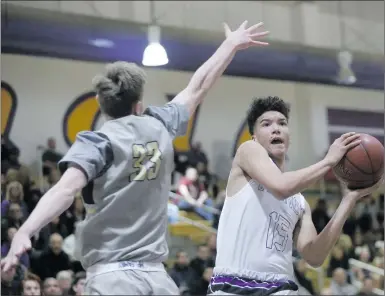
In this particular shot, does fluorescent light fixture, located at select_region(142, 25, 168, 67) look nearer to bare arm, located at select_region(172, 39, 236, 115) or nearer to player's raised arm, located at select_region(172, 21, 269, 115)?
player's raised arm, located at select_region(172, 21, 269, 115)

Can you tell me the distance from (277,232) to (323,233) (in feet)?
0.85

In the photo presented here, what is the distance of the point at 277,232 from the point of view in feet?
9.78

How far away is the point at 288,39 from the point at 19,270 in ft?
22.7

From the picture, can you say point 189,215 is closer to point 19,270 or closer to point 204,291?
point 204,291

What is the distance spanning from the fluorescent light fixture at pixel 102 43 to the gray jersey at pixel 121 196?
7.46 m

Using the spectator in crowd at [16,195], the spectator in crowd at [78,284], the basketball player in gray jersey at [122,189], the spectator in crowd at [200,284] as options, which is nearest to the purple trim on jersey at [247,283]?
the basketball player in gray jersey at [122,189]

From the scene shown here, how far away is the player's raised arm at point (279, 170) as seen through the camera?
2732mm

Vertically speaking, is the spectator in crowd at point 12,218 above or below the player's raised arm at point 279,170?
below

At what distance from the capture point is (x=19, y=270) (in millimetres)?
6613

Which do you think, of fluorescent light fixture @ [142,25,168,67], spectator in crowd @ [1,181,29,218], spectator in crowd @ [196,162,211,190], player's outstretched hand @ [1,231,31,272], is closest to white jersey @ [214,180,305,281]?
player's outstretched hand @ [1,231,31,272]

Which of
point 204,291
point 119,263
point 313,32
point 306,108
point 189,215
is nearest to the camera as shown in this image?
point 119,263

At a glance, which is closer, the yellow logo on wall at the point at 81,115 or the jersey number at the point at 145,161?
the jersey number at the point at 145,161

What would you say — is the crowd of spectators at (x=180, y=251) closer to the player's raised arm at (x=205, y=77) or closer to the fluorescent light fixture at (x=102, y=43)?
the fluorescent light fixture at (x=102, y=43)

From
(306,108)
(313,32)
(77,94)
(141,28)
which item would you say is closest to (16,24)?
(141,28)
